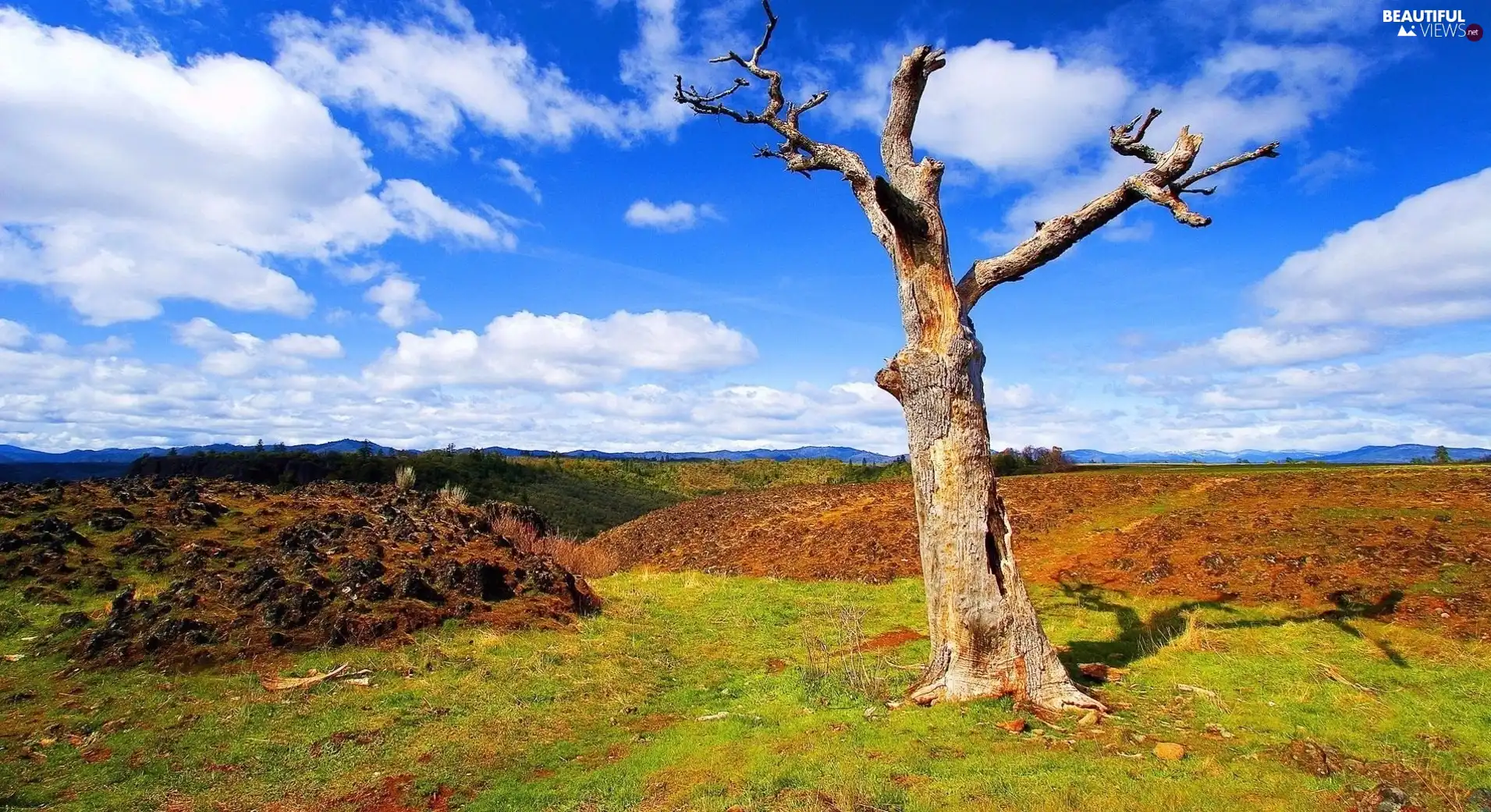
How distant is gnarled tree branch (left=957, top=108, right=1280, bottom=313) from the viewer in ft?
28.1

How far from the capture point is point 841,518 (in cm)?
2477

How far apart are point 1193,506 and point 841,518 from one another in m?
10.3

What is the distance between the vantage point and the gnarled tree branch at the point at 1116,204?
8.58m

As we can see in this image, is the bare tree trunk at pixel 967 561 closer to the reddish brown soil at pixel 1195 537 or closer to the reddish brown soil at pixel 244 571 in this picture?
the reddish brown soil at pixel 1195 537

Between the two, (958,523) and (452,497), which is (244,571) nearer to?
(452,497)

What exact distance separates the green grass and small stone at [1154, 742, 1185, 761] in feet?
0.27

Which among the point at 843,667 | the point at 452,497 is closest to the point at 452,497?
the point at 452,497

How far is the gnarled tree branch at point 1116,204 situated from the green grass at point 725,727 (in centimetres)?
517

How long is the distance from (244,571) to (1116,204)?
14857 mm

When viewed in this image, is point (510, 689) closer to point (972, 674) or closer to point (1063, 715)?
point (972, 674)

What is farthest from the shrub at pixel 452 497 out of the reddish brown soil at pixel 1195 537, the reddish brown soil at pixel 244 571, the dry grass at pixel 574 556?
the reddish brown soil at pixel 1195 537

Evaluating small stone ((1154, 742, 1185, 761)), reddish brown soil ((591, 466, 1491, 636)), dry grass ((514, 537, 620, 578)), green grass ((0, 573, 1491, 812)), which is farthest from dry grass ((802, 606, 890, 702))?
dry grass ((514, 537, 620, 578))

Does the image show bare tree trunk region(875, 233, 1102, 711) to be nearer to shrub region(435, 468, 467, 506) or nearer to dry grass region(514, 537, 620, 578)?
dry grass region(514, 537, 620, 578)

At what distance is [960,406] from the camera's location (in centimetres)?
855
